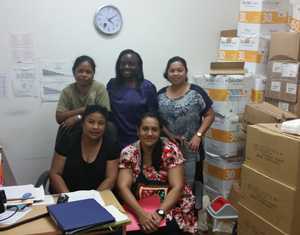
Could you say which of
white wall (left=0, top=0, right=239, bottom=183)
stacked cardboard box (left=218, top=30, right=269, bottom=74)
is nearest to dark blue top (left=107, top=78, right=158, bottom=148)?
white wall (left=0, top=0, right=239, bottom=183)

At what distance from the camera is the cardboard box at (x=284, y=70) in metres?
3.26

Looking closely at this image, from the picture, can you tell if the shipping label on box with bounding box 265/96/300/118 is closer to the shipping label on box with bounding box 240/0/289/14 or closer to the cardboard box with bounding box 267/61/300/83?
the cardboard box with bounding box 267/61/300/83

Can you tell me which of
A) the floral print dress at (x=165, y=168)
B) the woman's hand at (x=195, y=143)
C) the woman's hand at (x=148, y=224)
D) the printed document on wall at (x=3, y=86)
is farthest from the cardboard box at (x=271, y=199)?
the printed document on wall at (x=3, y=86)

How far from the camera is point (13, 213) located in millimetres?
1916

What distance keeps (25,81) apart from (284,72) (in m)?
2.16

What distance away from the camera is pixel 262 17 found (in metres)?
3.48

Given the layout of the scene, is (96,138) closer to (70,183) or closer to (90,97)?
(70,183)

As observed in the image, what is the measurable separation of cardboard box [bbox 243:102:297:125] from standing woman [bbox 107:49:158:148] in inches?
32.4

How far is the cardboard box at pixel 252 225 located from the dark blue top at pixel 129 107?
94 cm

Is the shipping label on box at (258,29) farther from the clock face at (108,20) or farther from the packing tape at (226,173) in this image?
the packing tape at (226,173)

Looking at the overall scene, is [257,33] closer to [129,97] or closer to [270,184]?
[129,97]

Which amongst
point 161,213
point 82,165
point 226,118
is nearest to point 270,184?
point 161,213

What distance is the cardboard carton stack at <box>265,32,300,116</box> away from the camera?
3277 mm

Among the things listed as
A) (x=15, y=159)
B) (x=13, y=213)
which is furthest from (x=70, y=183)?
(x=15, y=159)
